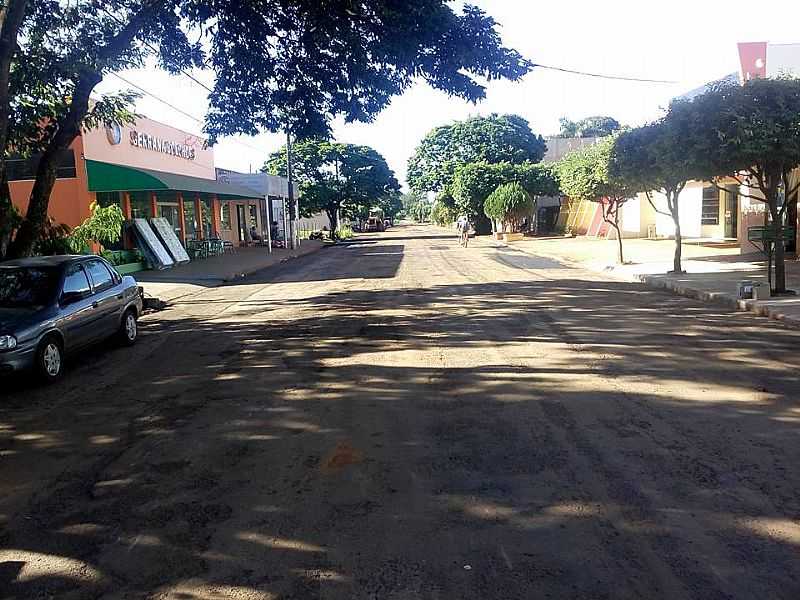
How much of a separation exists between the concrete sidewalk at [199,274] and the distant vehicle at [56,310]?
6.98 metres

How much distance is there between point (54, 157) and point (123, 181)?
1119 cm

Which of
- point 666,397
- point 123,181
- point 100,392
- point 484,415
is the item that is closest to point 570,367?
point 666,397

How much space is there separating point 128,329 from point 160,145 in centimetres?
2114

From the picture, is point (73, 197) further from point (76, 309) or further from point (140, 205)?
point (76, 309)

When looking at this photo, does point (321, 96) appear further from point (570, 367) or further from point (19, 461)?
point (19, 461)

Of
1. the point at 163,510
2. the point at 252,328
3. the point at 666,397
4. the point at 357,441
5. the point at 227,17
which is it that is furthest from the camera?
the point at 227,17

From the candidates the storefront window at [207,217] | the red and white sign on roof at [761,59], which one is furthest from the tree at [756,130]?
the storefront window at [207,217]

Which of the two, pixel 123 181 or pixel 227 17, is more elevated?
pixel 227 17

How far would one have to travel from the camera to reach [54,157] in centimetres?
1244

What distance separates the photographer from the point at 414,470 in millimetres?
5035

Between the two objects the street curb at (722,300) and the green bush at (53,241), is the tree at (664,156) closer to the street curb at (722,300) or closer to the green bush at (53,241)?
the street curb at (722,300)

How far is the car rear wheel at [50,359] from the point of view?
8.09m

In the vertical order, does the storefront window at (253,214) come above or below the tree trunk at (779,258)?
above

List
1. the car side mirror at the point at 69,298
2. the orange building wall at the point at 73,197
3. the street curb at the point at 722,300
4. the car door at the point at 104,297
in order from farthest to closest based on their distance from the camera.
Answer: the orange building wall at the point at 73,197, the street curb at the point at 722,300, the car door at the point at 104,297, the car side mirror at the point at 69,298
